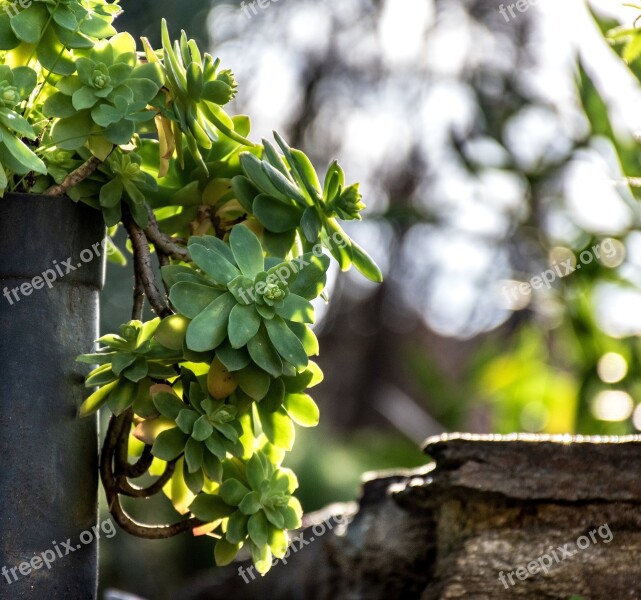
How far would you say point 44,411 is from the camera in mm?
608

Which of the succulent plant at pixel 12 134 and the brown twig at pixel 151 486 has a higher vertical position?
the succulent plant at pixel 12 134

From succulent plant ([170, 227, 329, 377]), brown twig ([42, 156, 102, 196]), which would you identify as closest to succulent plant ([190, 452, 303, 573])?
succulent plant ([170, 227, 329, 377])

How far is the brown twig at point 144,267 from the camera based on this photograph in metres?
0.63

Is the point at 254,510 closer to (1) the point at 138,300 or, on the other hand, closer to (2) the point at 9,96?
(1) the point at 138,300

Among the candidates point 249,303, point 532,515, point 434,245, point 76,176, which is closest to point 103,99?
point 76,176

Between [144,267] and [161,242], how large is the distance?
0.03 metres

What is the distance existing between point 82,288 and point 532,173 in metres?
2.11

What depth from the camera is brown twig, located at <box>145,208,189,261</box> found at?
65 cm

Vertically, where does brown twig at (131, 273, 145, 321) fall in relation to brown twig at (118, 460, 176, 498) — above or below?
above

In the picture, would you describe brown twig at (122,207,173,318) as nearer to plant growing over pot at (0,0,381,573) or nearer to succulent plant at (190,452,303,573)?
plant growing over pot at (0,0,381,573)

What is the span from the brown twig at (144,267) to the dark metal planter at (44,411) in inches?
1.5

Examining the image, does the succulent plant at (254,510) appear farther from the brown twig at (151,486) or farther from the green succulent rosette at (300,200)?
the green succulent rosette at (300,200)

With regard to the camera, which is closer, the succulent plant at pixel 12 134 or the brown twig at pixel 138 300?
the succulent plant at pixel 12 134

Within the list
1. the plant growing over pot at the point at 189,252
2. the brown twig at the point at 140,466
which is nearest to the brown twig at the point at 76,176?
the plant growing over pot at the point at 189,252
